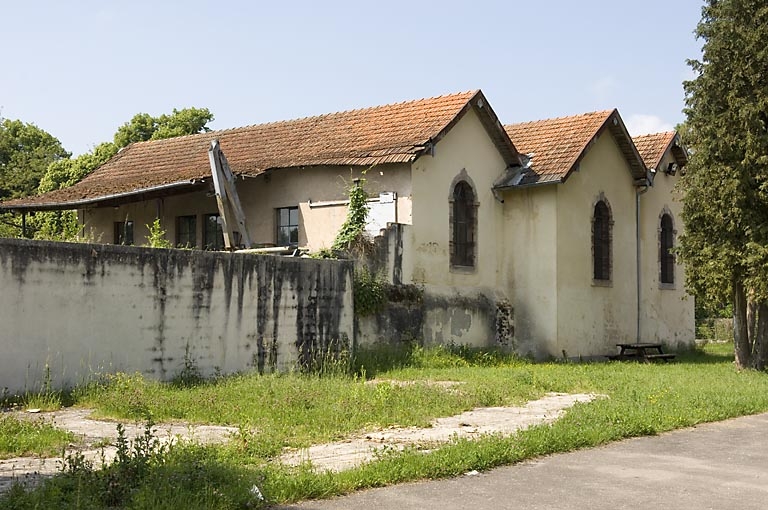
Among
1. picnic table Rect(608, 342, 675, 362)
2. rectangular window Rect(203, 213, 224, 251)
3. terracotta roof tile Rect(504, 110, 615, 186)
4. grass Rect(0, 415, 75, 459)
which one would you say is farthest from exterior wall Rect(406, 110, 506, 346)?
grass Rect(0, 415, 75, 459)

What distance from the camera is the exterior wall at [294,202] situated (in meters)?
23.1

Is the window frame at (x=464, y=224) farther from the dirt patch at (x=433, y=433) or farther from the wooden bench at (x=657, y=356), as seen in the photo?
the dirt patch at (x=433, y=433)

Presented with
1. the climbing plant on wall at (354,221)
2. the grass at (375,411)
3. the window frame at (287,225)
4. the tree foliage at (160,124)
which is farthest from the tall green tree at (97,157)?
the grass at (375,411)

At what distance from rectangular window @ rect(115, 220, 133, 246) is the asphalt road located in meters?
20.0

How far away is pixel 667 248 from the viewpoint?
97.7 ft

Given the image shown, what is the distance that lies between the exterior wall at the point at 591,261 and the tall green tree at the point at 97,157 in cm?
1336

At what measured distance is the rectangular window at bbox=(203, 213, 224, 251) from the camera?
26.1 metres

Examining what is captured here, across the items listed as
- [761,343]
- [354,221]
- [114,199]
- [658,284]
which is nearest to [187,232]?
[114,199]

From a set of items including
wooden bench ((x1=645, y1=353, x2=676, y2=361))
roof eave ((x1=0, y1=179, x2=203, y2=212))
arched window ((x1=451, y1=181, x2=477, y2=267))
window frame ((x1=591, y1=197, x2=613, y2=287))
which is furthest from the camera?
window frame ((x1=591, y1=197, x2=613, y2=287))

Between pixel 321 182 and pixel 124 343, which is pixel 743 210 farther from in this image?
pixel 124 343

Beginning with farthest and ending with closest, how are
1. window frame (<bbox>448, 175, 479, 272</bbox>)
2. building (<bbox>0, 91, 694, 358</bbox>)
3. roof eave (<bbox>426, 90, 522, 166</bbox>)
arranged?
window frame (<bbox>448, 175, 479, 272</bbox>) < roof eave (<bbox>426, 90, 522, 166</bbox>) < building (<bbox>0, 91, 694, 358</bbox>)

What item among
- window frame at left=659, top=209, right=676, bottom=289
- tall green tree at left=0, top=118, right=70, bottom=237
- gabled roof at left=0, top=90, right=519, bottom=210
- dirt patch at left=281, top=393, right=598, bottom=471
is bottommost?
dirt patch at left=281, top=393, right=598, bottom=471

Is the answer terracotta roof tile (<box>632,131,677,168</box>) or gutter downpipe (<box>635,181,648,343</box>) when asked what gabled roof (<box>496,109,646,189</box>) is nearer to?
gutter downpipe (<box>635,181,648,343</box>)

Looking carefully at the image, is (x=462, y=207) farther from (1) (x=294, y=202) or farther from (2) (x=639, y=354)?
(2) (x=639, y=354)
